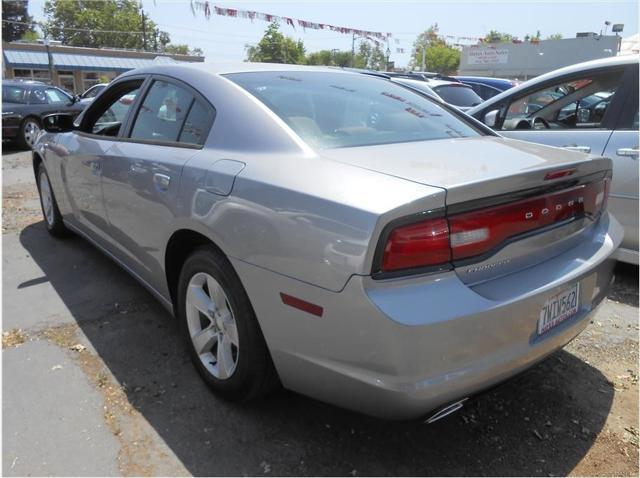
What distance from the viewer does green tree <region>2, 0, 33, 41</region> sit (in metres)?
52.5

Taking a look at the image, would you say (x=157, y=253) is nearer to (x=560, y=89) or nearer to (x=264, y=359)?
(x=264, y=359)

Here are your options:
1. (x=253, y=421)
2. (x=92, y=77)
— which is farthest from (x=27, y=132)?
(x=92, y=77)

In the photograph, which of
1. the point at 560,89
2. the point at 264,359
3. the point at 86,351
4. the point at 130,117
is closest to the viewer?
the point at 264,359

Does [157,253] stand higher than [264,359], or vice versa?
[157,253]

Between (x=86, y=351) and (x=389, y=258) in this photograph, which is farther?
(x=86, y=351)

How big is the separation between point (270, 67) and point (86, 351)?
1960 mm

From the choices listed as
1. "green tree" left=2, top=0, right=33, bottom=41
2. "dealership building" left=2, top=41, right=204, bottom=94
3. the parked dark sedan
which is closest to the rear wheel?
the parked dark sedan

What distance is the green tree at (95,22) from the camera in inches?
2574

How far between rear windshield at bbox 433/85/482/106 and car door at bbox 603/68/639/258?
5817mm

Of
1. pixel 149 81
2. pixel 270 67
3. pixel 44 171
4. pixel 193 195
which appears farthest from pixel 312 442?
pixel 44 171

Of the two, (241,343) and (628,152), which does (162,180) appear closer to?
(241,343)

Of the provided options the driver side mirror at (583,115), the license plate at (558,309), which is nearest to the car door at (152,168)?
the license plate at (558,309)

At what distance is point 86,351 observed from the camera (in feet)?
9.96

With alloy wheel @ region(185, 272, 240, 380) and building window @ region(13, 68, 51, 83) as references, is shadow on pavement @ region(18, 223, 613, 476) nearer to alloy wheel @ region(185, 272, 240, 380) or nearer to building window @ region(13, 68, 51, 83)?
alloy wheel @ region(185, 272, 240, 380)
